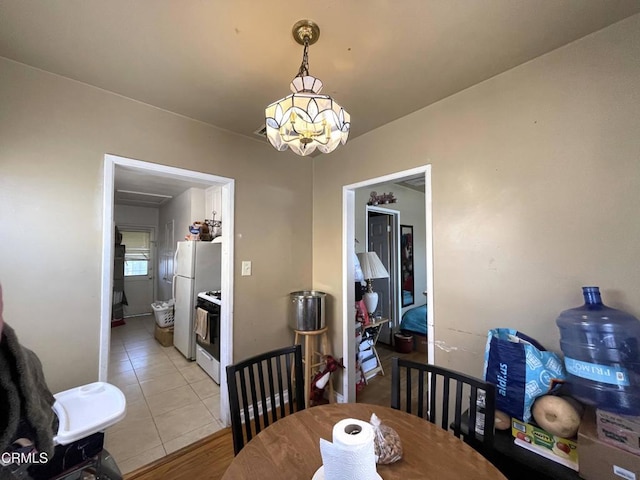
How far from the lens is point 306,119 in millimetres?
961

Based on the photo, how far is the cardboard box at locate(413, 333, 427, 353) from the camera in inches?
137

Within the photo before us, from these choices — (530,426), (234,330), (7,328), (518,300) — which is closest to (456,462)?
(530,426)

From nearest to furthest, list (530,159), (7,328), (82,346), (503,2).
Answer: (7,328)
(503,2)
(530,159)
(82,346)

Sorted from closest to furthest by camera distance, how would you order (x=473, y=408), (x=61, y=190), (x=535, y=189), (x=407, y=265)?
(x=473, y=408)
(x=535, y=189)
(x=61, y=190)
(x=407, y=265)

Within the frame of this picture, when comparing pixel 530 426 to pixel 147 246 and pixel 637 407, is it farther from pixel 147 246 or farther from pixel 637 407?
pixel 147 246

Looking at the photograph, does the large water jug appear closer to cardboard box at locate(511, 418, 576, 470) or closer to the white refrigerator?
cardboard box at locate(511, 418, 576, 470)

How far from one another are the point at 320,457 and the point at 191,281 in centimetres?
292

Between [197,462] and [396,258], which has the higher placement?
[396,258]

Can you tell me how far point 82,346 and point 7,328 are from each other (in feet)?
3.83

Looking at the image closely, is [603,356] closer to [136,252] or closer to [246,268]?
[246,268]

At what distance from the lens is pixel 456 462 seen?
85 centimetres

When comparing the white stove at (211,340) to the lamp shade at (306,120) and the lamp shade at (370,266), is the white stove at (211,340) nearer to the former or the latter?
the lamp shade at (370,266)

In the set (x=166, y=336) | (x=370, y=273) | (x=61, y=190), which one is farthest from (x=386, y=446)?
(x=166, y=336)

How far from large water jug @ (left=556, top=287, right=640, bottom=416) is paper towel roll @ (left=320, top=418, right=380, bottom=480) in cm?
100
